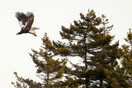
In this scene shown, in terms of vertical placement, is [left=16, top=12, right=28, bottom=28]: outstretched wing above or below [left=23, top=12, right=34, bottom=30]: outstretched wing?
above

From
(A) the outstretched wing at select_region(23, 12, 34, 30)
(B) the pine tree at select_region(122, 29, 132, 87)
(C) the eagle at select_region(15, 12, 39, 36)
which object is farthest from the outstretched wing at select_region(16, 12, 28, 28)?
(B) the pine tree at select_region(122, 29, 132, 87)

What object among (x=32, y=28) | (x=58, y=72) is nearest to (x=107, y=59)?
(x=58, y=72)

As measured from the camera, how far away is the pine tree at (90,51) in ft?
79.8

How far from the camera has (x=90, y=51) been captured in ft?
85.3

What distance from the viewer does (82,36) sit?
27.1 m

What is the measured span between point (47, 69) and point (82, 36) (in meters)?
8.08

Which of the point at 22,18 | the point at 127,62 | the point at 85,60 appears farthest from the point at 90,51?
the point at 22,18

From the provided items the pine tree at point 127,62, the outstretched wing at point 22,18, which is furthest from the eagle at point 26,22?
the pine tree at point 127,62

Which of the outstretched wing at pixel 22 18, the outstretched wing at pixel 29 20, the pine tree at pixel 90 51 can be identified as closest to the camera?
the outstretched wing at pixel 29 20

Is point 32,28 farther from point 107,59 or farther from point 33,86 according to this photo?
point 107,59

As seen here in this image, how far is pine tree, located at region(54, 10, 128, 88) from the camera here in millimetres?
24328

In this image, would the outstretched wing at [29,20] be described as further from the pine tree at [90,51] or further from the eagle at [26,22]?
Answer: the pine tree at [90,51]

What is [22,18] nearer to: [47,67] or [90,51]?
[47,67]

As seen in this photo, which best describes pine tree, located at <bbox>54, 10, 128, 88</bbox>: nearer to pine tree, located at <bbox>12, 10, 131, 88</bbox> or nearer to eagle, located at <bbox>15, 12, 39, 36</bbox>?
pine tree, located at <bbox>12, 10, 131, 88</bbox>
